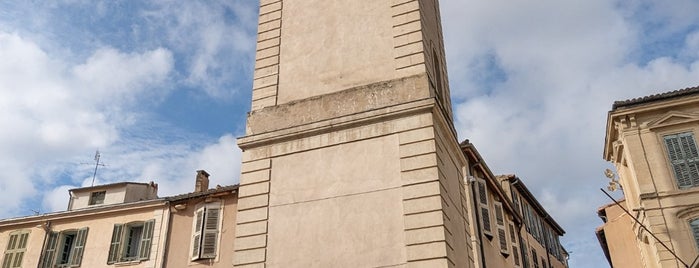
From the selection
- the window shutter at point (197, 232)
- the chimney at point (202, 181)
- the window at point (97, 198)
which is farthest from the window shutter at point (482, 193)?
the window at point (97, 198)

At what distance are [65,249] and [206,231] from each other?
5.32 meters

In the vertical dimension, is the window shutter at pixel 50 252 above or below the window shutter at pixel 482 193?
below

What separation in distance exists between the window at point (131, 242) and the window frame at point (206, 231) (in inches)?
61.5


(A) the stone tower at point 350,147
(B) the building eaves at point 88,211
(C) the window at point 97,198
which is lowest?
(A) the stone tower at point 350,147

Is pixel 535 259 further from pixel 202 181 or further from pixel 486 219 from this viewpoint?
pixel 202 181

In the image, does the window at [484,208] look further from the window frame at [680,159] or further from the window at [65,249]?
the window at [65,249]

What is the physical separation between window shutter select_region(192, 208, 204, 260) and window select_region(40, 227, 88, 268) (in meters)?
4.01

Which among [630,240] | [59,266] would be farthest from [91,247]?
[630,240]

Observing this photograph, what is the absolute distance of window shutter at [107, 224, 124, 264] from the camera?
18844 millimetres

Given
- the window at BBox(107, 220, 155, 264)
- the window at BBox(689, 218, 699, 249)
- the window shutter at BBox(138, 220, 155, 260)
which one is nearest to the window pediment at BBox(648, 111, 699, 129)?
the window at BBox(689, 218, 699, 249)

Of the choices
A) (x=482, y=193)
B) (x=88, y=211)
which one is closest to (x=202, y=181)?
(x=88, y=211)

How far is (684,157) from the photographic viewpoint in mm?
16562

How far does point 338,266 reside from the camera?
370 inches

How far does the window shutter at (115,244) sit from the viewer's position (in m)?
18.8
